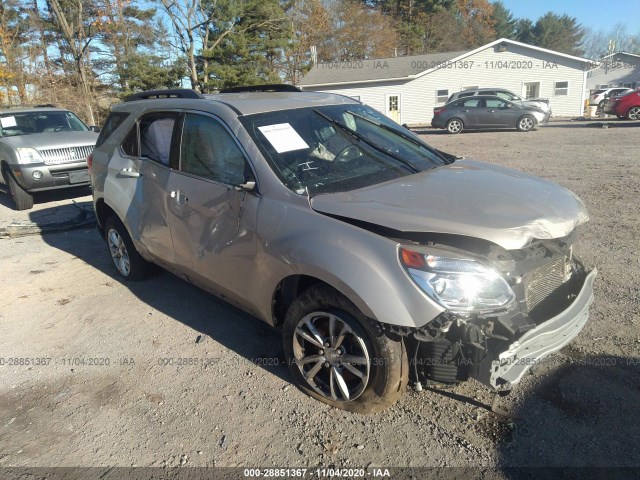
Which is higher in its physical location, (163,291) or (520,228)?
(520,228)

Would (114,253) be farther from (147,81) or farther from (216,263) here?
(147,81)

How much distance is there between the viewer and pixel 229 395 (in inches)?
124

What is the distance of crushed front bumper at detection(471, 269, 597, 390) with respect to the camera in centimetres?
234

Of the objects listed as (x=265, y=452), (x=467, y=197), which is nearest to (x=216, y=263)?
(x=265, y=452)

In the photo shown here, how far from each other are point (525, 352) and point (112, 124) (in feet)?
14.8

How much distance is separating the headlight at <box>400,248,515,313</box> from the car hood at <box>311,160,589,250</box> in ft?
0.51

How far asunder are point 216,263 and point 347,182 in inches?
45.1

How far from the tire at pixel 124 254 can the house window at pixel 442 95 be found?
97.4 feet

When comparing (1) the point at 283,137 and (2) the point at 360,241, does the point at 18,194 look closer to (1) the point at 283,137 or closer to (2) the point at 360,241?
(1) the point at 283,137

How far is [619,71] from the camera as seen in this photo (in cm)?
4828

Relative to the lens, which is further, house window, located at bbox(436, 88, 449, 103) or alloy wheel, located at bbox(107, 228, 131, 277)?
house window, located at bbox(436, 88, 449, 103)

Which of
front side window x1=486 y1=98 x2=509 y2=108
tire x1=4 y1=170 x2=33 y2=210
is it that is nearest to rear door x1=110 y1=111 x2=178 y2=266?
tire x1=4 y1=170 x2=33 y2=210

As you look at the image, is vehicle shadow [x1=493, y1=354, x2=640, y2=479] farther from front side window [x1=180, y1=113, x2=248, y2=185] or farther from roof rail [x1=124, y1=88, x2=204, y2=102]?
roof rail [x1=124, y1=88, x2=204, y2=102]

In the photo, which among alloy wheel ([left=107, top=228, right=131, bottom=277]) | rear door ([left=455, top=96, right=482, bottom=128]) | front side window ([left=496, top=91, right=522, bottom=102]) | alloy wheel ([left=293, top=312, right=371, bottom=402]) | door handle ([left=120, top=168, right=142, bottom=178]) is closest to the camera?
alloy wheel ([left=293, top=312, right=371, bottom=402])
